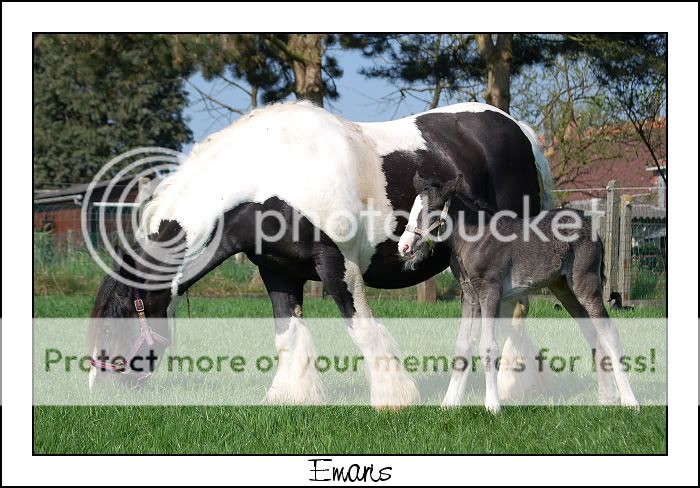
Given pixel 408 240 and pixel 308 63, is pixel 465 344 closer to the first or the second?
pixel 408 240

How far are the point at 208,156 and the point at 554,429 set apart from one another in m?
3.05

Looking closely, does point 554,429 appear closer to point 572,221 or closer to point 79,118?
point 572,221

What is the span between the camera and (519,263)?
5039 mm

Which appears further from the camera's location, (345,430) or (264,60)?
(264,60)

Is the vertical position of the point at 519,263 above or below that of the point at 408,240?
below

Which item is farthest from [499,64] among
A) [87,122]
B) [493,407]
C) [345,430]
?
[87,122]

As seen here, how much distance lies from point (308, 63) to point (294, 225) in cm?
797

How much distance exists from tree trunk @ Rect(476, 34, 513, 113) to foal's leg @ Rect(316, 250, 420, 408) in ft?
21.4

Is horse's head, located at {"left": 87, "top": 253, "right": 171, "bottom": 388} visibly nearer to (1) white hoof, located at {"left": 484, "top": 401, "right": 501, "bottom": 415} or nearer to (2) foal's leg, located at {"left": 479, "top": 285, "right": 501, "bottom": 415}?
(2) foal's leg, located at {"left": 479, "top": 285, "right": 501, "bottom": 415}

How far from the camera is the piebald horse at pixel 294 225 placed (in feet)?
17.2

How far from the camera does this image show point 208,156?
548 centimetres

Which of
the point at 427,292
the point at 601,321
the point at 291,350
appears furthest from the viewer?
the point at 427,292

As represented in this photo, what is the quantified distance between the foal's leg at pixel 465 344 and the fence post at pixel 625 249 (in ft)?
22.7

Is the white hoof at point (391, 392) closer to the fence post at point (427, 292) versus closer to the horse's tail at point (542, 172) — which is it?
the horse's tail at point (542, 172)
